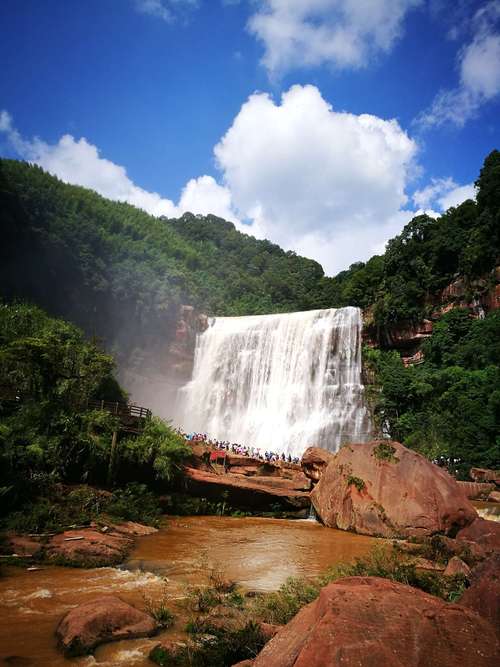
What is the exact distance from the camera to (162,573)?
8.73 m

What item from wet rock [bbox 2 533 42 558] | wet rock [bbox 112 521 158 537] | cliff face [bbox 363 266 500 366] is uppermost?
cliff face [bbox 363 266 500 366]

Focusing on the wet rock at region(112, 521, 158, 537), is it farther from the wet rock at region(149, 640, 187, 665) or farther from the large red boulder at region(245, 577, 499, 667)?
the large red boulder at region(245, 577, 499, 667)

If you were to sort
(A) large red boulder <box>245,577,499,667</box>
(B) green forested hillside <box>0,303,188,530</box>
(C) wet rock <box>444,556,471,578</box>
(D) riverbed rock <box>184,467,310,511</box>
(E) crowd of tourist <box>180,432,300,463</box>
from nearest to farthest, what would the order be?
(A) large red boulder <box>245,577,499,667</box>
(C) wet rock <box>444,556,471,578</box>
(B) green forested hillside <box>0,303,188,530</box>
(D) riverbed rock <box>184,467,310,511</box>
(E) crowd of tourist <box>180,432,300,463</box>

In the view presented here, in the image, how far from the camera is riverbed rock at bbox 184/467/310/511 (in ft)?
55.8

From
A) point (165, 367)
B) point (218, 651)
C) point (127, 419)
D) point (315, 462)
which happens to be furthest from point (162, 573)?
point (165, 367)

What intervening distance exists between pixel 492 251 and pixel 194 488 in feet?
105

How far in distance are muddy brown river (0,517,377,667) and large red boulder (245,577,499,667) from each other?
240cm

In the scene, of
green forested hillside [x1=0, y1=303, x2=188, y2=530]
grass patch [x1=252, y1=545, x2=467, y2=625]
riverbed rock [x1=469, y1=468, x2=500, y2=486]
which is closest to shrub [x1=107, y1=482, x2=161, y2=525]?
green forested hillside [x1=0, y1=303, x2=188, y2=530]

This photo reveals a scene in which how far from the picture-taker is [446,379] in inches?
1302

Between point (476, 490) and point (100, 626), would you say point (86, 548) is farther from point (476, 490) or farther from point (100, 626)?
point (476, 490)

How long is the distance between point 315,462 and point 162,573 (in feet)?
41.6

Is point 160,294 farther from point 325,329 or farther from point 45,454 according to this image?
point 45,454

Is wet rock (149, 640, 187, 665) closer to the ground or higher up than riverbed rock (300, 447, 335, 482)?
closer to the ground

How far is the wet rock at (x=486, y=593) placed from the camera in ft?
13.0
